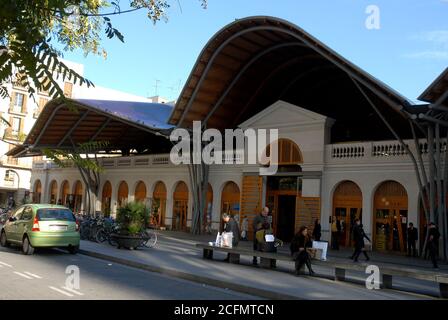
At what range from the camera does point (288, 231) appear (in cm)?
2886

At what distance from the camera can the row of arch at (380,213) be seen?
23562 mm

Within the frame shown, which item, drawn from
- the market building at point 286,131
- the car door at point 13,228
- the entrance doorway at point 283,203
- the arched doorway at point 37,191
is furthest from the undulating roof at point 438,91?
the arched doorway at point 37,191

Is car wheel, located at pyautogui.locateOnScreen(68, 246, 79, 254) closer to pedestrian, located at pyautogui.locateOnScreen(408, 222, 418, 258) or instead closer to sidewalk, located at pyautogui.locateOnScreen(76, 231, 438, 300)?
sidewalk, located at pyautogui.locateOnScreen(76, 231, 438, 300)

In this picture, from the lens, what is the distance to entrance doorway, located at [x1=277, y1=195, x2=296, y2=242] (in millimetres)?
28628

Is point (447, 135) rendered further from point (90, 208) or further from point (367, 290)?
point (90, 208)

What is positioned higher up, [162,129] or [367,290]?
[162,129]

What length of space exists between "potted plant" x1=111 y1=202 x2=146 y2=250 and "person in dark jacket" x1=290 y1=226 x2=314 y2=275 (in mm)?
7167

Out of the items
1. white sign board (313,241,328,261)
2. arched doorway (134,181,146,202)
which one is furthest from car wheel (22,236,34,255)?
arched doorway (134,181,146,202)

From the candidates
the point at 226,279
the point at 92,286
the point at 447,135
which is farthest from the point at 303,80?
the point at 92,286

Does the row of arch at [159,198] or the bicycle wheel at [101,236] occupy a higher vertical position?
the row of arch at [159,198]

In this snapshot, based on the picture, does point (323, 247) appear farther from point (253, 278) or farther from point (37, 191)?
point (37, 191)

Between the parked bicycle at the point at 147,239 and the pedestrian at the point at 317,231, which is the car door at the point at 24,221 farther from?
the pedestrian at the point at 317,231

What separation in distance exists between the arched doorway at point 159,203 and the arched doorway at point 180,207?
50.4 inches
